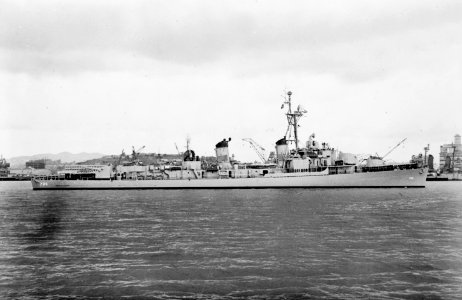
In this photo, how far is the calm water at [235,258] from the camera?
12.6 meters

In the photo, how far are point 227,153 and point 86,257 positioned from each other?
58908 mm

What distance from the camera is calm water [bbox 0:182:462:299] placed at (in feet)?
41.4

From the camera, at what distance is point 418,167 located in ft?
220

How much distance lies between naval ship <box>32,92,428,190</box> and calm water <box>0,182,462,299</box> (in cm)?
3786

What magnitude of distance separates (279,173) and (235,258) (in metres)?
52.1

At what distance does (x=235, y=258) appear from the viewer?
53.6 feet

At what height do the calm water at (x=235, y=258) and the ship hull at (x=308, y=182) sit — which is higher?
the ship hull at (x=308, y=182)

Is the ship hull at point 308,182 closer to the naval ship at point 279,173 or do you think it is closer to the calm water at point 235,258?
the naval ship at point 279,173

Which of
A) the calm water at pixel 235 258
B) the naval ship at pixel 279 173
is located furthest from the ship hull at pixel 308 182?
the calm water at pixel 235 258

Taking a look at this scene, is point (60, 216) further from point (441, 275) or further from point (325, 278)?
point (441, 275)

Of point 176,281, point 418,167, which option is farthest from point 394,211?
point 418,167

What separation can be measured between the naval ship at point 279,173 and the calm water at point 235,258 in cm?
3786

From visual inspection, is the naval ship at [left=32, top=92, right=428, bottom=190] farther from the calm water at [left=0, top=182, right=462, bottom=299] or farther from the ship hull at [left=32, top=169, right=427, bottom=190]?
the calm water at [left=0, top=182, right=462, bottom=299]

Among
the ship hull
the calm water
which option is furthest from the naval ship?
the calm water
